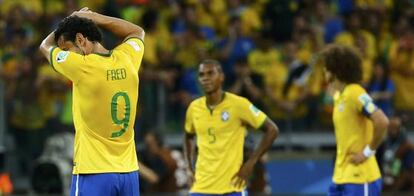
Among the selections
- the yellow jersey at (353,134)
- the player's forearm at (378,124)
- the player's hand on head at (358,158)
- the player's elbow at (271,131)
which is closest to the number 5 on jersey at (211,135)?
the player's elbow at (271,131)

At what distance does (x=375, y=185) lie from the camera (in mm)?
10555

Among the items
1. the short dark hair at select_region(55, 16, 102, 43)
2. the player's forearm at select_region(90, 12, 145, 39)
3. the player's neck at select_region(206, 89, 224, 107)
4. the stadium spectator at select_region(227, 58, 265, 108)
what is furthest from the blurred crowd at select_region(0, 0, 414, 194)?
the short dark hair at select_region(55, 16, 102, 43)

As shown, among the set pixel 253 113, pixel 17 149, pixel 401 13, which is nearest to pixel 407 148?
pixel 401 13

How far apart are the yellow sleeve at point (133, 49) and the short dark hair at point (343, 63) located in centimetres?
249

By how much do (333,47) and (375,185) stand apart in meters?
1.48

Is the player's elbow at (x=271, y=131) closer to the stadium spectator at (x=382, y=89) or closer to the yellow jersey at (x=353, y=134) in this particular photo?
the yellow jersey at (x=353, y=134)

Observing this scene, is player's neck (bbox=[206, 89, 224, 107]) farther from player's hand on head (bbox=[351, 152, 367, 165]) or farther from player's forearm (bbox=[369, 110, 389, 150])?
player's forearm (bbox=[369, 110, 389, 150])

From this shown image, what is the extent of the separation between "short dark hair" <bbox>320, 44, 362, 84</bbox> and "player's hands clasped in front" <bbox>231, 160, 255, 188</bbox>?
1.32 metres

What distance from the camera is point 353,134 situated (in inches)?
412

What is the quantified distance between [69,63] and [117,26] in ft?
2.24

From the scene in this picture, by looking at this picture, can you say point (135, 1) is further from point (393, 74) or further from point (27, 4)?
point (393, 74)

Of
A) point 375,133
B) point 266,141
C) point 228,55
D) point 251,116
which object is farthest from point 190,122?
point 228,55

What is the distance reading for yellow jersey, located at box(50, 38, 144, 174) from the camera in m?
8.38

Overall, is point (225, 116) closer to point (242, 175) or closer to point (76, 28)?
point (242, 175)
